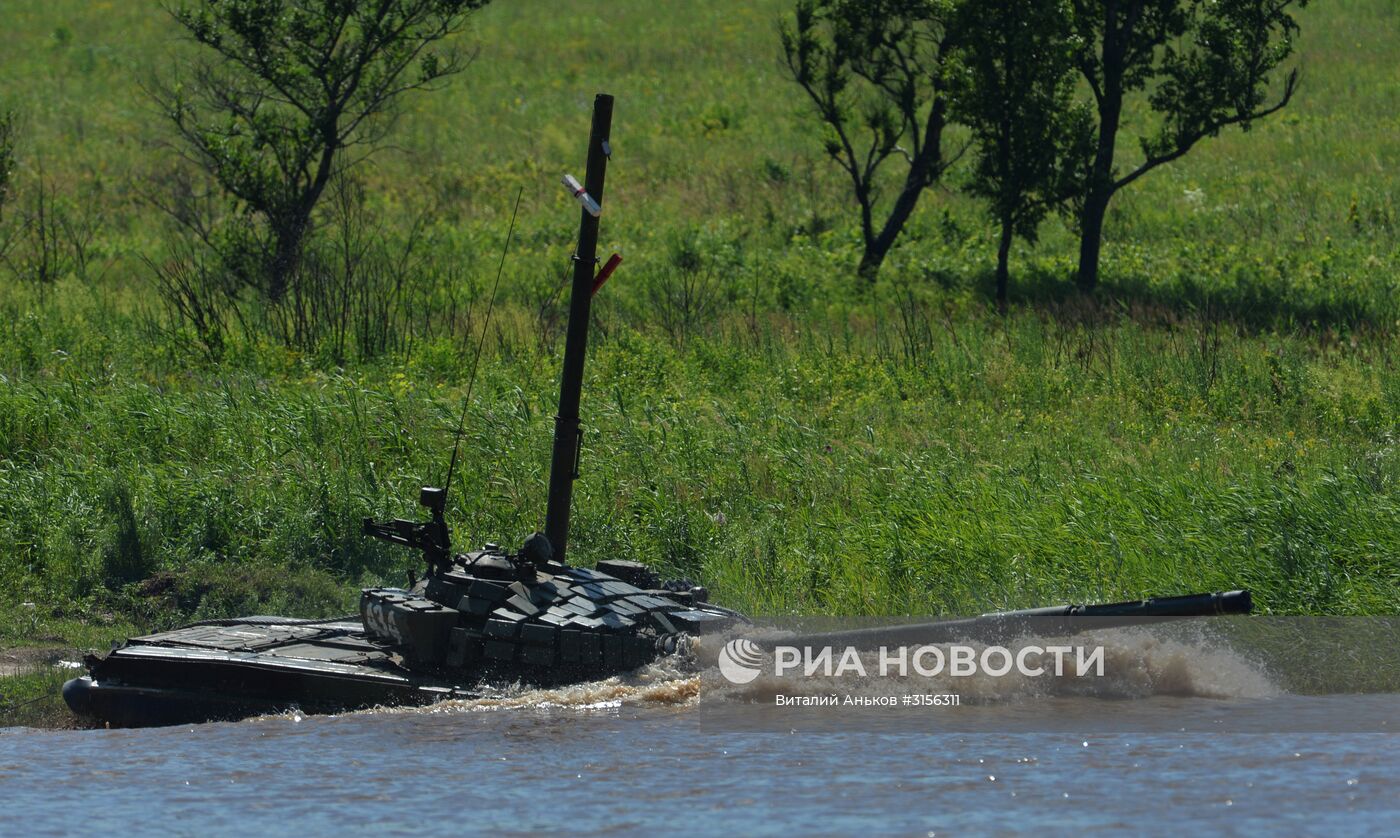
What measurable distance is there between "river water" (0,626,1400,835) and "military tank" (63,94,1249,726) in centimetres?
18

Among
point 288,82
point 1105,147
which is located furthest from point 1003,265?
point 288,82

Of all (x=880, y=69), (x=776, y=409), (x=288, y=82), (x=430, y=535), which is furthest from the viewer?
(x=880, y=69)

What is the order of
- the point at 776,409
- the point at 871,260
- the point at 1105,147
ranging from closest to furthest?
the point at 776,409
the point at 1105,147
the point at 871,260

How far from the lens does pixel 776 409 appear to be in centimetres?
1877

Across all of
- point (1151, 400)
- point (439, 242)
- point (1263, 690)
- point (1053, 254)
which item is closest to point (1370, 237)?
point (1053, 254)

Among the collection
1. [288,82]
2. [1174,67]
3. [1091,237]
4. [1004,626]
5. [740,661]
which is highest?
[1174,67]

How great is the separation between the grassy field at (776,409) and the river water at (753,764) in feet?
8.24

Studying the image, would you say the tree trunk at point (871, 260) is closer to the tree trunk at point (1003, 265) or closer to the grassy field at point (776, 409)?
the grassy field at point (776, 409)

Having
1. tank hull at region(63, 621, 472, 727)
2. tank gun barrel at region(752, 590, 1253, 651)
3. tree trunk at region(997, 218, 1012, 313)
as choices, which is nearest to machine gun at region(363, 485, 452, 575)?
tank hull at region(63, 621, 472, 727)

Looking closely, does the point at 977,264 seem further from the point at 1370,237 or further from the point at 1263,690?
the point at 1263,690

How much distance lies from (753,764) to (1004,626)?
2.35m

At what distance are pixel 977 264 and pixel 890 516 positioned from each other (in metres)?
14.5

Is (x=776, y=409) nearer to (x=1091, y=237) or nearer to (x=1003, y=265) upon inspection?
(x=1003, y=265)

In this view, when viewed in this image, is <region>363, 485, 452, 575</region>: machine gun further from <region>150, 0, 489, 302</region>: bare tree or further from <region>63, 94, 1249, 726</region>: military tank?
<region>150, 0, 489, 302</region>: bare tree
